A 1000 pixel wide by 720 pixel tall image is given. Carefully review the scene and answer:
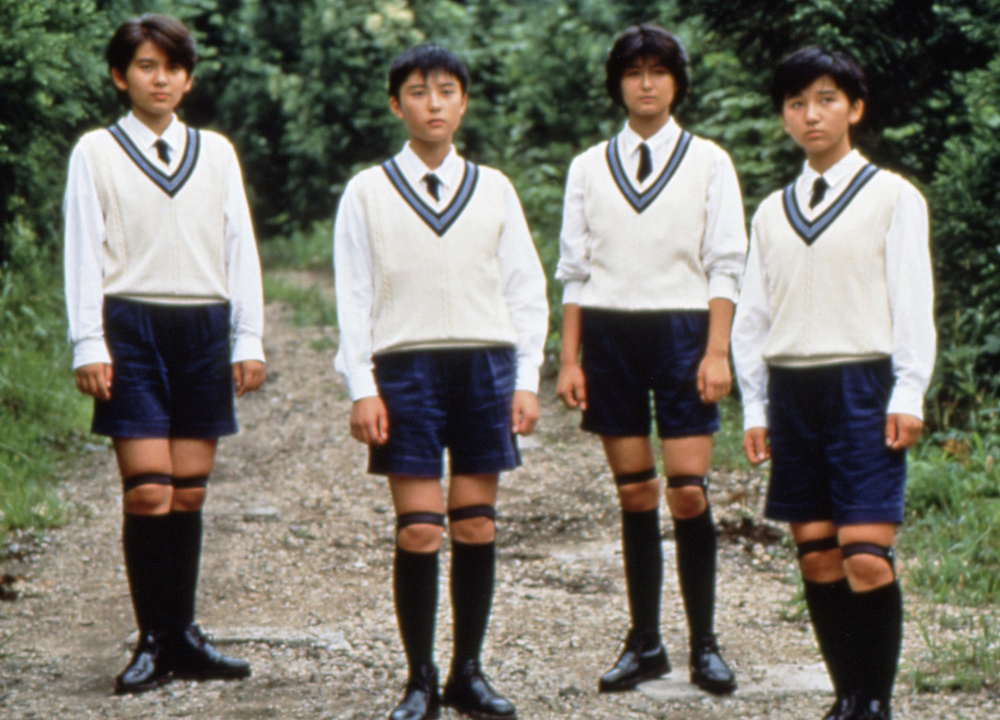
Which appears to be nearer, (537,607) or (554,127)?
(537,607)

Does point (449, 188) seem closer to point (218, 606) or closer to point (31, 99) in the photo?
point (218, 606)

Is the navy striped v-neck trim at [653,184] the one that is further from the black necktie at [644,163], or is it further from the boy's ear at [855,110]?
the boy's ear at [855,110]

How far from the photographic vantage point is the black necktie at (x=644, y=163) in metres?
3.96

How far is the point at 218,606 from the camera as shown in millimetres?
5168

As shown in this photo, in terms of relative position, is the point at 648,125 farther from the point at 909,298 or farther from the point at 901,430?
the point at 901,430

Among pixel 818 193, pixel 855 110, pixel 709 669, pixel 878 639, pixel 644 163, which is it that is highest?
pixel 855 110

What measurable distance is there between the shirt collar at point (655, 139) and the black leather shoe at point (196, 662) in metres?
1.94

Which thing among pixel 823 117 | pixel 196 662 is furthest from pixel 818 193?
pixel 196 662

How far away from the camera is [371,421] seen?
11.7ft

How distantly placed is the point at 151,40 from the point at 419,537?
1.64 m

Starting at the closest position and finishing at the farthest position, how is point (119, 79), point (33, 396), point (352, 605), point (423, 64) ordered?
point (423, 64), point (119, 79), point (352, 605), point (33, 396)

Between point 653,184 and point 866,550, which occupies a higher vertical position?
point 653,184

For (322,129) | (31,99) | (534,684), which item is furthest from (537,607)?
(322,129)

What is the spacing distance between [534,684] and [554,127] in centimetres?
746
